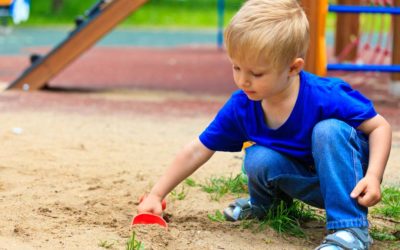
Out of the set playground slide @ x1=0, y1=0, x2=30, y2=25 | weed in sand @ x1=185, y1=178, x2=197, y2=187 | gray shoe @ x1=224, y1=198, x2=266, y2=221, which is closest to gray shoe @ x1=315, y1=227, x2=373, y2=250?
gray shoe @ x1=224, y1=198, x2=266, y2=221

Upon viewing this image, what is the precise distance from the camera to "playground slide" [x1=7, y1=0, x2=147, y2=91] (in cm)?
610

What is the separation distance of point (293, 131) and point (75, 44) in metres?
4.13

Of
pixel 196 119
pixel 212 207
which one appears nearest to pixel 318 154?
pixel 212 207

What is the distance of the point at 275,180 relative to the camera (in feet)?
7.90

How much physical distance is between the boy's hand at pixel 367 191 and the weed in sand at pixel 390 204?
55 cm

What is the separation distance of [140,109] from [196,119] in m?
0.62

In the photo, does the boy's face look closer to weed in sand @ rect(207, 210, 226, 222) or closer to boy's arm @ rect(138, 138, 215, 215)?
boy's arm @ rect(138, 138, 215, 215)

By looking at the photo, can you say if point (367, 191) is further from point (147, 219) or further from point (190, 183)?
point (190, 183)

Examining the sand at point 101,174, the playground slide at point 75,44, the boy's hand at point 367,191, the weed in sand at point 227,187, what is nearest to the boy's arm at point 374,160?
the boy's hand at point 367,191

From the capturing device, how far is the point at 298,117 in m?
2.35

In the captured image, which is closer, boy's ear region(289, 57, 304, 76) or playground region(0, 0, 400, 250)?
boy's ear region(289, 57, 304, 76)

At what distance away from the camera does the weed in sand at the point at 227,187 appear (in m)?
3.06

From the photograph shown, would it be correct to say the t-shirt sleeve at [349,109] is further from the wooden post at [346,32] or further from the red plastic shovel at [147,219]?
the wooden post at [346,32]

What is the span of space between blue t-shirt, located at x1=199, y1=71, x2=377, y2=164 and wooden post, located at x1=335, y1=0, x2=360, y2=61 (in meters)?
6.80
